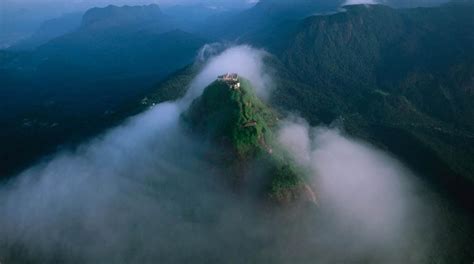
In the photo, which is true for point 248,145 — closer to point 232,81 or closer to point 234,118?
point 234,118

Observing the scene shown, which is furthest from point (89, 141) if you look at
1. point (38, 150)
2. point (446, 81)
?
point (446, 81)

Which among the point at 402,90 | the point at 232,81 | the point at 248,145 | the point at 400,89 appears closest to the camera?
the point at 248,145

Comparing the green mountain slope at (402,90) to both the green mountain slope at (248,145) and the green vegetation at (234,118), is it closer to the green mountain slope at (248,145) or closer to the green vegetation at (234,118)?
the green vegetation at (234,118)

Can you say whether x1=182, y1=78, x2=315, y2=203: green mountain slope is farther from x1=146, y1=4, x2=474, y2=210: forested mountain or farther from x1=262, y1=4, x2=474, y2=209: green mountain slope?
A: x1=146, y1=4, x2=474, y2=210: forested mountain

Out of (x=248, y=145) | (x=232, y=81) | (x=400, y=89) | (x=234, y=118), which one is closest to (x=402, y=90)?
(x=400, y=89)

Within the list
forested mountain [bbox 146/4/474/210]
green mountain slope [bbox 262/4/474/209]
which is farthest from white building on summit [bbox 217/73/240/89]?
green mountain slope [bbox 262/4/474/209]

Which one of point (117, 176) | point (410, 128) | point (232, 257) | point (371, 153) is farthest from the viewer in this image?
point (410, 128)

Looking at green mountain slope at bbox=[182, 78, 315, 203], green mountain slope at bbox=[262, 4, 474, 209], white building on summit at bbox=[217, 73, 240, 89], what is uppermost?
white building on summit at bbox=[217, 73, 240, 89]

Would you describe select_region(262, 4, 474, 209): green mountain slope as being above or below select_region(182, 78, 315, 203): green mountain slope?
below

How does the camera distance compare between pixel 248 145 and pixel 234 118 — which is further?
pixel 234 118

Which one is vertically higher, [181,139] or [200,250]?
[181,139]

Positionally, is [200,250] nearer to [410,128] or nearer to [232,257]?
[232,257]
